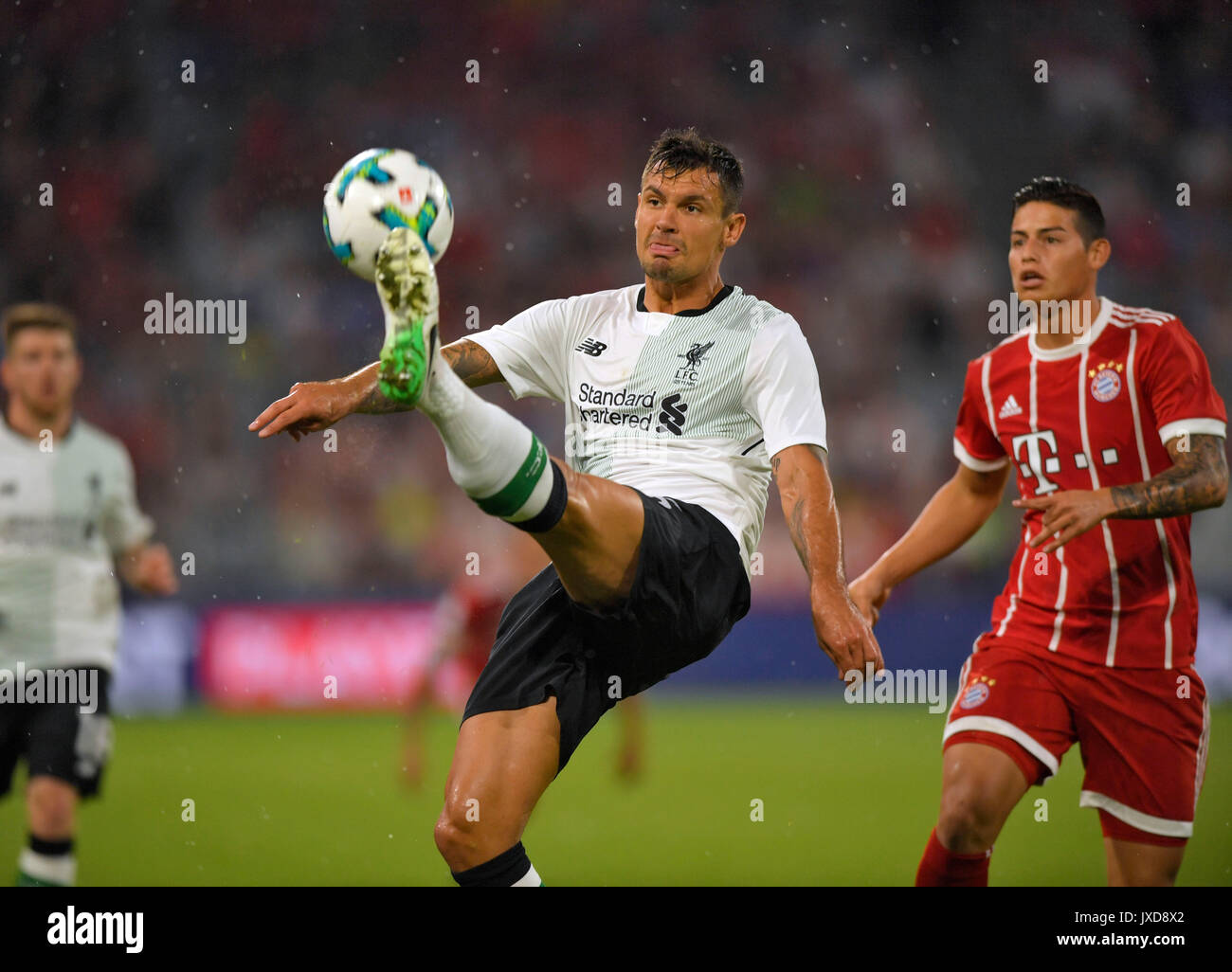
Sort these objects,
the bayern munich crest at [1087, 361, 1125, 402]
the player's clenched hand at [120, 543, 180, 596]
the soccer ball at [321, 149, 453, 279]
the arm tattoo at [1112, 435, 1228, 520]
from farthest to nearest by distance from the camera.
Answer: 1. the player's clenched hand at [120, 543, 180, 596]
2. the bayern munich crest at [1087, 361, 1125, 402]
3. the arm tattoo at [1112, 435, 1228, 520]
4. the soccer ball at [321, 149, 453, 279]

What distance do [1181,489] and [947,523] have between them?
2.85ft

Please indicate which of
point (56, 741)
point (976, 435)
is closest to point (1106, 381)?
point (976, 435)

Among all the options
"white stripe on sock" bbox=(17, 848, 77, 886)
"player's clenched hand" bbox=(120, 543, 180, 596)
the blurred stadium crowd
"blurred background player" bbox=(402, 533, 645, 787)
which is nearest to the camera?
"white stripe on sock" bbox=(17, 848, 77, 886)

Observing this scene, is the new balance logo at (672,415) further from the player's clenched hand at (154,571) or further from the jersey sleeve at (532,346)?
the player's clenched hand at (154,571)

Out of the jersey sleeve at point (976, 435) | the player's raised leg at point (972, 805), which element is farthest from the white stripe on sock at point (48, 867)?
the jersey sleeve at point (976, 435)

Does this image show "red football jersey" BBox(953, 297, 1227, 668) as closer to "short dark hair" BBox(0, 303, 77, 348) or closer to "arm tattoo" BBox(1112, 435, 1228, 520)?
"arm tattoo" BBox(1112, 435, 1228, 520)

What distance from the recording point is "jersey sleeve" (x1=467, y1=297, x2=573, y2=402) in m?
3.70

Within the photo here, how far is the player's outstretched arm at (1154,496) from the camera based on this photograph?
3348 millimetres

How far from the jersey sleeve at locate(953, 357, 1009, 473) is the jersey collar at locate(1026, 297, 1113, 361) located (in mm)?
184

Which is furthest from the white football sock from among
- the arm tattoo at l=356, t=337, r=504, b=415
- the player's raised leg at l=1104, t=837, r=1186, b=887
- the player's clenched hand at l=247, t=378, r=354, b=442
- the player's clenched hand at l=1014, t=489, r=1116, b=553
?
the player's raised leg at l=1104, t=837, r=1186, b=887

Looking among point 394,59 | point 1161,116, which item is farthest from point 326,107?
point 1161,116

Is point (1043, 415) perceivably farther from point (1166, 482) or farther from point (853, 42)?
point (853, 42)

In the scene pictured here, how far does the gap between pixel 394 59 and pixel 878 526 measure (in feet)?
19.9
